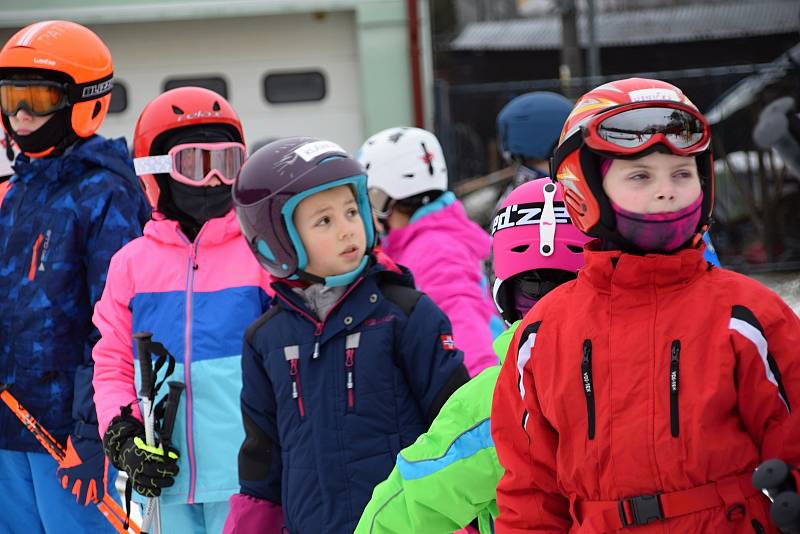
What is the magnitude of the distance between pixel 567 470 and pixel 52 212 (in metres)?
2.96

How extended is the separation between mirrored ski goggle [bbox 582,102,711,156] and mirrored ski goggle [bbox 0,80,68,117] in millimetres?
3135

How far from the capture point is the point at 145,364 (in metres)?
4.19

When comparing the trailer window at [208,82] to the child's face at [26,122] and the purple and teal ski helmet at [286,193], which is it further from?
the purple and teal ski helmet at [286,193]

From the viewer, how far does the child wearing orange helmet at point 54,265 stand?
4.86m

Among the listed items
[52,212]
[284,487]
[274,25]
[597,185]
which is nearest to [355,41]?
[274,25]

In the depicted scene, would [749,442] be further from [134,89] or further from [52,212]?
[134,89]

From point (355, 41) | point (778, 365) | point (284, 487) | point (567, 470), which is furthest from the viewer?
point (355, 41)

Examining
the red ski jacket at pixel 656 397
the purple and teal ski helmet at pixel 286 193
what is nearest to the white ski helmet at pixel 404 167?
the purple and teal ski helmet at pixel 286 193

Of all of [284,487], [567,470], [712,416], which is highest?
[712,416]

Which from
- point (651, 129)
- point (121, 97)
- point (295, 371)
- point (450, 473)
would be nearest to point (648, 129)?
point (651, 129)

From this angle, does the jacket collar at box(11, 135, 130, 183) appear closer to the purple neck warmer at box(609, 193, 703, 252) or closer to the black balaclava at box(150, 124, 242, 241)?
the black balaclava at box(150, 124, 242, 241)

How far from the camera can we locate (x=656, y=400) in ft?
8.14

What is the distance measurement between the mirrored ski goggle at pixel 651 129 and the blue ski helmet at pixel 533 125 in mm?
3598

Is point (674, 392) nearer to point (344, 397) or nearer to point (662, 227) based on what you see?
point (662, 227)
